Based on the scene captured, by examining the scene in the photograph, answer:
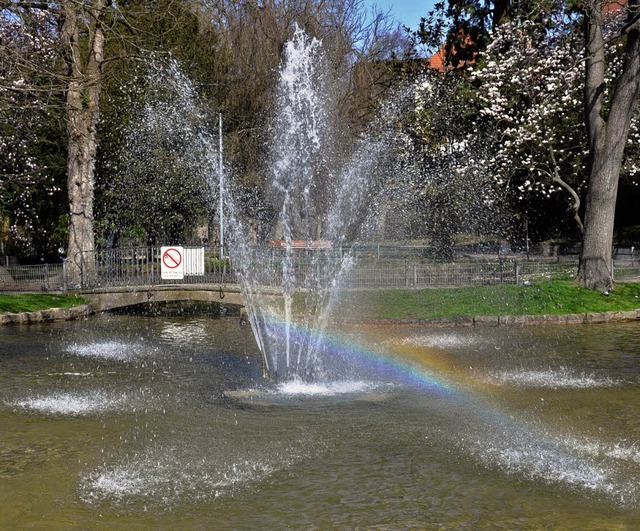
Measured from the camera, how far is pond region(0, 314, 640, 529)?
23.6 ft

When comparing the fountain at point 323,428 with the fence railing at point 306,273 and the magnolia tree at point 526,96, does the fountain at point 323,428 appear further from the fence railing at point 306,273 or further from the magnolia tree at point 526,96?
the magnolia tree at point 526,96

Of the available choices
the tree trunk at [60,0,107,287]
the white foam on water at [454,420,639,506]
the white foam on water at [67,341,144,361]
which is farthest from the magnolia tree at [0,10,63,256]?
the white foam on water at [454,420,639,506]

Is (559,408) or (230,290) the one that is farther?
(230,290)

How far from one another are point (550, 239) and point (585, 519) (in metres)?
41.2

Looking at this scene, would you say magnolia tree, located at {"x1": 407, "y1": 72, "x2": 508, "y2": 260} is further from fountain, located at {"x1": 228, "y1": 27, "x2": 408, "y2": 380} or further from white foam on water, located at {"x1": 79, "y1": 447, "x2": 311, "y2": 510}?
white foam on water, located at {"x1": 79, "y1": 447, "x2": 311, "y2": 510}

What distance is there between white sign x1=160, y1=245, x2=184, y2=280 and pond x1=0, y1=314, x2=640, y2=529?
7.29 meters

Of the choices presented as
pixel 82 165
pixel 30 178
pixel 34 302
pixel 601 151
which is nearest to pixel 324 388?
pixel 34 302

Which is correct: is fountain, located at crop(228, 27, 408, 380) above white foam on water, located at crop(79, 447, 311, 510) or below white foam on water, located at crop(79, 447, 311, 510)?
above

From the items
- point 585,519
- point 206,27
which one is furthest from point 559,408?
point 206,27

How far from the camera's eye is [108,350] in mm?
16188

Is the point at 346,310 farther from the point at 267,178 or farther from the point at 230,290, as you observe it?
the point at 267,178

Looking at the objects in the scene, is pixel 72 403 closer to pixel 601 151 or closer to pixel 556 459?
pixel 556 459

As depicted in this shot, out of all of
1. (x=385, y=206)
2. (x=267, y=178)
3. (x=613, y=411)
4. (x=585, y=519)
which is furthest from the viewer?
(x=385, y=206)

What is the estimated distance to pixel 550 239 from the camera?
4641cm
